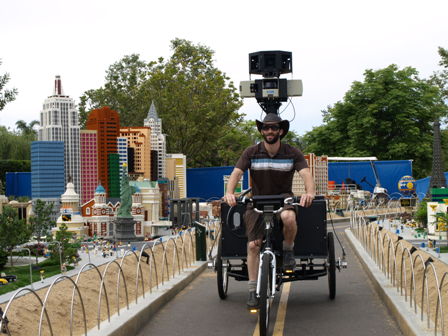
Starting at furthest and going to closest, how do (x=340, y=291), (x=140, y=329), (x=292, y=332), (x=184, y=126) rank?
(x=184, y=126)
(x=340, y=291)
(x=140, y=329)
(x=292, y=332)

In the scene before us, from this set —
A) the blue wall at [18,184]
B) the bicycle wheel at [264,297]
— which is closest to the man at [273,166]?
the bicycle wheel at [264,297]

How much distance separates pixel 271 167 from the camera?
6.05 m

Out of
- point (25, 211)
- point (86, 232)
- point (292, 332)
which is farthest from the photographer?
point (25, 211)

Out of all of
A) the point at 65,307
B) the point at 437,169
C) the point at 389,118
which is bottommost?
the point at 65,307

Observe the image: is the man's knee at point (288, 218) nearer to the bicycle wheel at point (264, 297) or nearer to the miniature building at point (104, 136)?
the bicycle wheel at point (264, 297)

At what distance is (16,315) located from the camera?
606cm

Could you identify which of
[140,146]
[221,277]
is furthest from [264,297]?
[140,146]

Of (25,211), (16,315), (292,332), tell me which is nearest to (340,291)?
(292,332)

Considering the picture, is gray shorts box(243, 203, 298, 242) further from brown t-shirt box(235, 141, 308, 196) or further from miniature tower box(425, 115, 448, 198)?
miniature tower box(425, 115, 448, 198)

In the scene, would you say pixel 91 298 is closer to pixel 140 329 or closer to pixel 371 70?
pixel 140 329

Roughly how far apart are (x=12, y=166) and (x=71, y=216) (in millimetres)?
29917

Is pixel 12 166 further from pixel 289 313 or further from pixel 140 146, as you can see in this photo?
pixel 289 313

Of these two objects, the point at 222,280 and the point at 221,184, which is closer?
the point at 222,280

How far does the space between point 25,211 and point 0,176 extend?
23655 mm
